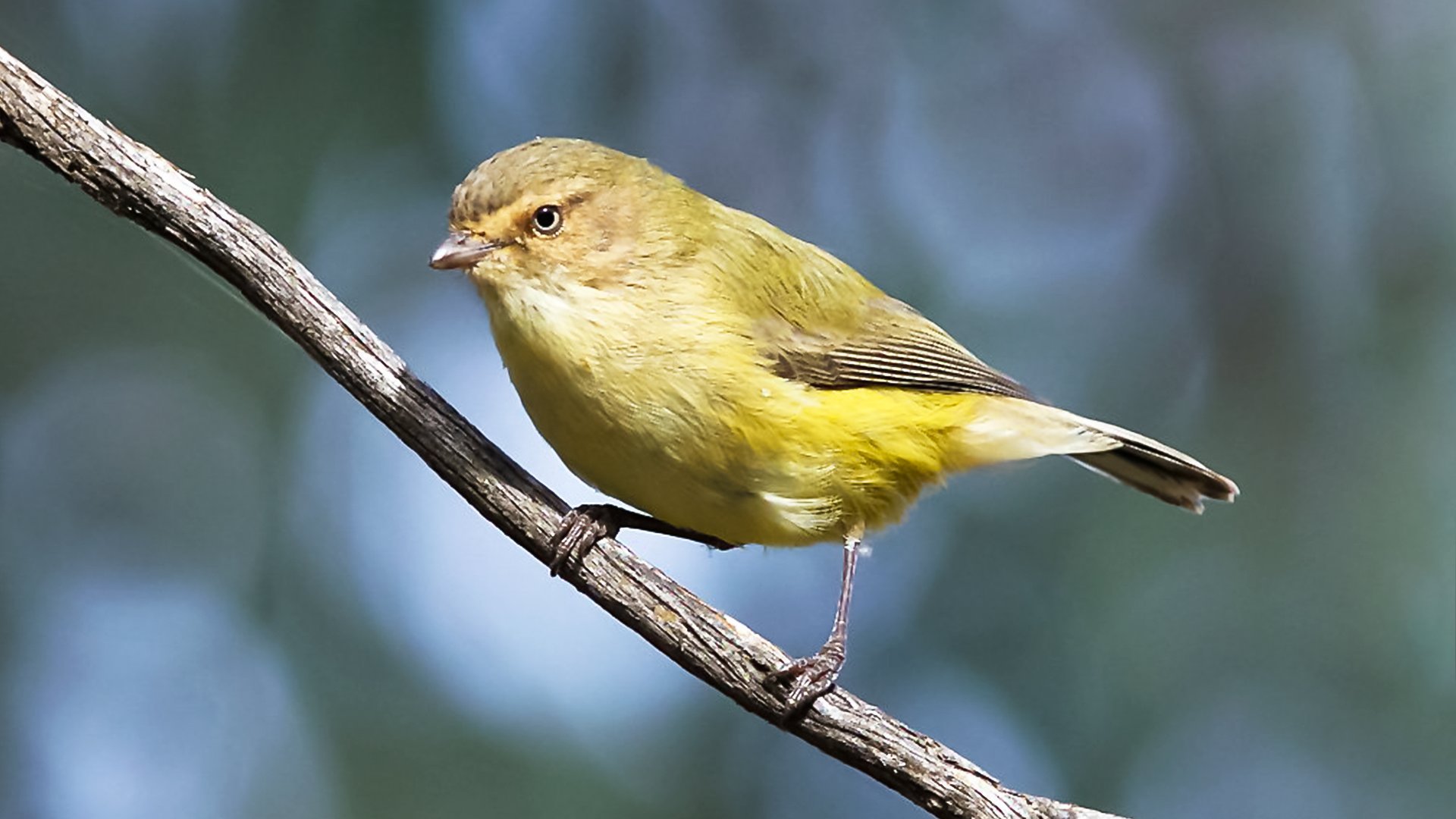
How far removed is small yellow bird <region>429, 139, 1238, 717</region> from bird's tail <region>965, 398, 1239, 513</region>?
0.02 metres

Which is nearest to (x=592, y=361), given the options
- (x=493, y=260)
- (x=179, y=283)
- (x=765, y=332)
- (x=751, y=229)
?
A: (x=493, y=260)

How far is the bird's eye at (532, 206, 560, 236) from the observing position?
2.81m

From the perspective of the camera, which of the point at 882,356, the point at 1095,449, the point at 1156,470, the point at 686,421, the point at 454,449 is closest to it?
the point at 454,449

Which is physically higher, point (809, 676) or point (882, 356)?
point (882, 356)

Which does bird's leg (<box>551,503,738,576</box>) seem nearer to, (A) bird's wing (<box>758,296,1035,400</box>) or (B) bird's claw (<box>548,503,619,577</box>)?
(B) bird's claw (<box>548,503,619,577</box>)

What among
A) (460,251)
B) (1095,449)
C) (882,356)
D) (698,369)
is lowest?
(460,251)

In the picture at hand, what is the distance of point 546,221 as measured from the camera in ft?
9.28

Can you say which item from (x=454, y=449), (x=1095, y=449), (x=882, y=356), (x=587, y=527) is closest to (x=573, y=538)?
(x=587, y=527)

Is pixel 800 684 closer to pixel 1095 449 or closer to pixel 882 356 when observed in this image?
pixel 882 356

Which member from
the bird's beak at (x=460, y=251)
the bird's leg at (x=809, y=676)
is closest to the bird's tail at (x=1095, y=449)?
the bird's leg at (x=809, y=676)

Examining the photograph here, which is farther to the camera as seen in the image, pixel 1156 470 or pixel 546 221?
pixel 1156 470

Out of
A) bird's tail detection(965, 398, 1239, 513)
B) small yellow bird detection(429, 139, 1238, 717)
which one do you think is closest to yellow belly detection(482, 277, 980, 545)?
small yellow bird detection(429, 139, 1238, 717)

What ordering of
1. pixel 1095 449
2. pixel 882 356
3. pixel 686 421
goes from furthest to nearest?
pixel 1095 449 < pixel 882 356 < pixel 686 421

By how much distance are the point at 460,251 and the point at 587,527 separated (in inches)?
22.6
